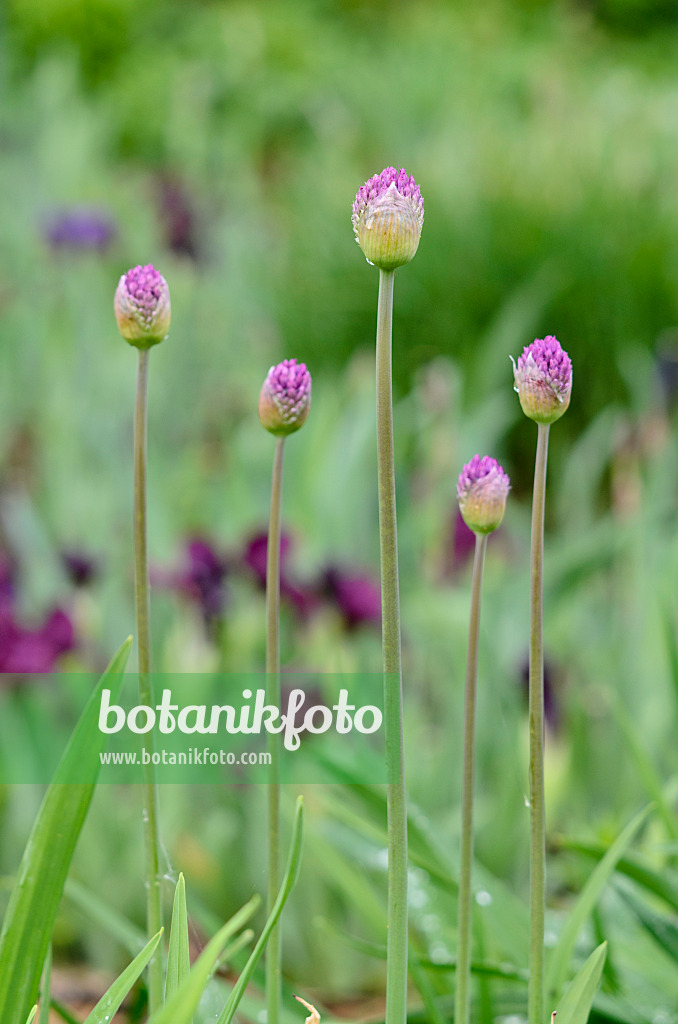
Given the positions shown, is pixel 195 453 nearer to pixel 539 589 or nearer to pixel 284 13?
pixel 539 589

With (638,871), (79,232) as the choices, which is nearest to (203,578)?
(638,871)

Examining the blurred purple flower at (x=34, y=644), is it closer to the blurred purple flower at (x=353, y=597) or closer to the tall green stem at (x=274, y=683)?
the blurred purple flower at (x=353, y=597)

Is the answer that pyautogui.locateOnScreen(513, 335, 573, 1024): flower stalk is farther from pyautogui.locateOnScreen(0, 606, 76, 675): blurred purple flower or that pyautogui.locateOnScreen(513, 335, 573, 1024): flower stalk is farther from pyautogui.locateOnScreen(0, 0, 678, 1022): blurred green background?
pyautogui.locateOnScreen(0, 606, 76, 675): blurred purple flower

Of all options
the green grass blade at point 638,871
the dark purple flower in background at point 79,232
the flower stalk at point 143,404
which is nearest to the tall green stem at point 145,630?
the flower stalk at point 143,404

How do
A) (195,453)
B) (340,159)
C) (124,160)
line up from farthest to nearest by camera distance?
(124,160) → (340,159) → (195,453)

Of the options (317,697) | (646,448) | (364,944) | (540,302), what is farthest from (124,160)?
(364,944)

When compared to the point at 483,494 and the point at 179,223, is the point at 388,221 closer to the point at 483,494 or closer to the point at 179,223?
the point at 483,494
